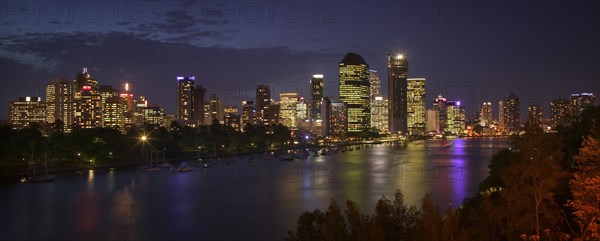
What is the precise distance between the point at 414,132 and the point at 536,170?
140984mm

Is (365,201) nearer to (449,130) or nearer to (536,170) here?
(536,170)

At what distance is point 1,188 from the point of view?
26.2 meters

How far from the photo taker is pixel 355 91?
127625mm

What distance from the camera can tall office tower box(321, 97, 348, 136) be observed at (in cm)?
12094

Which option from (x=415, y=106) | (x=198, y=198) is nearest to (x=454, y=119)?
(x=415, y=106)

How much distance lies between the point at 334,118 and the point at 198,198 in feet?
325

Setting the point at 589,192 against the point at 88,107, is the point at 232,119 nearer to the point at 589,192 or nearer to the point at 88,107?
the point at 88,107

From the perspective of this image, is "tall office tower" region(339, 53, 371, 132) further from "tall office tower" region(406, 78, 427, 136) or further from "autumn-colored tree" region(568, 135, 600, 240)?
"autumn-colored tree" region(568, 135, 600, 240)

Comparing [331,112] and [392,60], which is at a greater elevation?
[392,60]

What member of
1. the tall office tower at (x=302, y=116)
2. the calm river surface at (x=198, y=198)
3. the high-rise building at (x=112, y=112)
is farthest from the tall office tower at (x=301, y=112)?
the calm river surface at (x=198, y=198)

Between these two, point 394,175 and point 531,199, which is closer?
point 531,199

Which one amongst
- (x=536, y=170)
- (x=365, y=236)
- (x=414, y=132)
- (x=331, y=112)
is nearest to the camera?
(x=365, y=236)

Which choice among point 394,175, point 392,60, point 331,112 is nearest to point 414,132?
point 392,60

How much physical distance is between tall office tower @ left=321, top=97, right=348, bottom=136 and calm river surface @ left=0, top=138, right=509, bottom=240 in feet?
276
